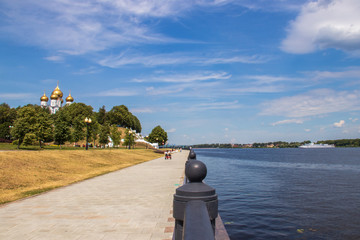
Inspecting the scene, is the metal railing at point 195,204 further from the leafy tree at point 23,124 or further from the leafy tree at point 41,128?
the leafy tree at point 41,128

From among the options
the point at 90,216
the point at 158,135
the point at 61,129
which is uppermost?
the point at 158,135

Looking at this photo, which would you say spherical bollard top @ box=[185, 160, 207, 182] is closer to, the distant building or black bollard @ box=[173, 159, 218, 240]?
black bollard @ box=[173, 159, 218, 240]

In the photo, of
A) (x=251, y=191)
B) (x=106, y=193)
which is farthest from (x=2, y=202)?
(x=251, y=191)

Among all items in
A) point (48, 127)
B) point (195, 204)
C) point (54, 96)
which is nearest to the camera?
point (195, 204)

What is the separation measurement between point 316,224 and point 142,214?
267 inches

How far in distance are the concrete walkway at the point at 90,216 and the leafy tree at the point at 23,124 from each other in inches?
1160

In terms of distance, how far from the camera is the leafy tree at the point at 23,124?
35.7 metres

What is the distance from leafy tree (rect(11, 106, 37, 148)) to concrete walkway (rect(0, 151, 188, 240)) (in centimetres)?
2947

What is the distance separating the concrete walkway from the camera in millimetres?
5973

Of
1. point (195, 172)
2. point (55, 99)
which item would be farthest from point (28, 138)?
point (55, 99)

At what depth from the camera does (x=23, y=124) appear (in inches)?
1421

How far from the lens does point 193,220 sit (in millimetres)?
1544

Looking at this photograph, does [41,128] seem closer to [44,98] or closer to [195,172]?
[195,172]

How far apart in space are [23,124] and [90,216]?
34177 millimetres
